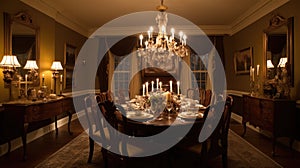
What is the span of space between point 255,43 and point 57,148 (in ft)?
15.1

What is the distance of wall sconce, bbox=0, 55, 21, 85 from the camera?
10.6 feet

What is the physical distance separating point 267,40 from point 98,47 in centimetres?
483

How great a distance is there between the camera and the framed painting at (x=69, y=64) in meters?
5.57

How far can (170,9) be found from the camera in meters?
4.95

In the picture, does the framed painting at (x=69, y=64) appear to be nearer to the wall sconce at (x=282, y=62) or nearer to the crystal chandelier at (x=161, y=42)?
the crystal chandelier at (x=161, y=42)

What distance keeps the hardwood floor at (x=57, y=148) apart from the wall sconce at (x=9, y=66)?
3.76ft

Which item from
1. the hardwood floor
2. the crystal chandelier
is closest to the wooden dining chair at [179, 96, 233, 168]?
the hardwood floor

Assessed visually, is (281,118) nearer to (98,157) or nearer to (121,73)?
(98,157)

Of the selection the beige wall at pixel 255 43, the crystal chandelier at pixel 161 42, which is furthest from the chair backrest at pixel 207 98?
the beige wall at pixel 255 43

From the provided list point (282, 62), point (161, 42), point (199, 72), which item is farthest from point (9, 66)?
point (199, 72)

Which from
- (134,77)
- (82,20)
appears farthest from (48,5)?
(134,77)

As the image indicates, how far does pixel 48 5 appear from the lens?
178 inches

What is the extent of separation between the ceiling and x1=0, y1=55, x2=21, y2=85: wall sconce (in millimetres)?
1216

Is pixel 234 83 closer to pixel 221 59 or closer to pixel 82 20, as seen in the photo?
pixel 221 59
